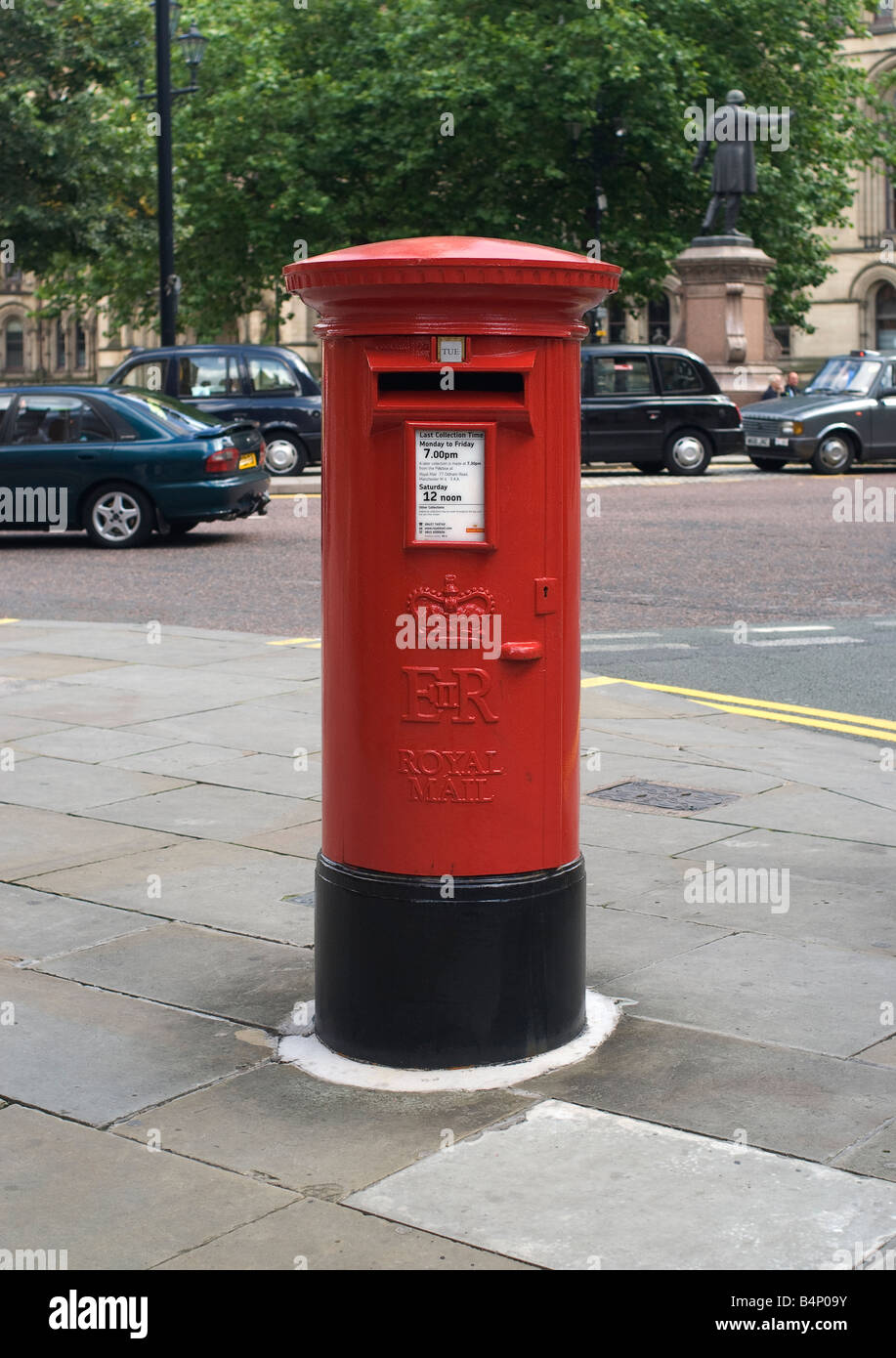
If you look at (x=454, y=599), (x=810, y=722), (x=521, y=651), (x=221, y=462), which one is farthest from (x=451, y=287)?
(x=221, y=462)

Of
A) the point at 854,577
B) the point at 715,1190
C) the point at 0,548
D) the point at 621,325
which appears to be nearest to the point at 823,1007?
the point at 715,1190

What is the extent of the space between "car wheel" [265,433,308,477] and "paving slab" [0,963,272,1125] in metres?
18.8

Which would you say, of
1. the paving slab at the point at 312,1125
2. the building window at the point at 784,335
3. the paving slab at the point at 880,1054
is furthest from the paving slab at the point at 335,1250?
the building window at the point at 784,335

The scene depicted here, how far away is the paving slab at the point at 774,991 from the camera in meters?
4.13

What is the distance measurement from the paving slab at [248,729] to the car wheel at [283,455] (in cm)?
1497

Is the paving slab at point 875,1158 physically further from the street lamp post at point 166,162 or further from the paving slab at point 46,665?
the street lamp post at point 166,162

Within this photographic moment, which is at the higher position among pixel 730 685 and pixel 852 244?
pixel 852 244

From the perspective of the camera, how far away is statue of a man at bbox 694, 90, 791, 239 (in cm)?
3247

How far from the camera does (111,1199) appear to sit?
128 inches

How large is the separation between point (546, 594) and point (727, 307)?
97.3 feet

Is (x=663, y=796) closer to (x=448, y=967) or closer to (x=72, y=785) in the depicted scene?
(x=72, y=785)
